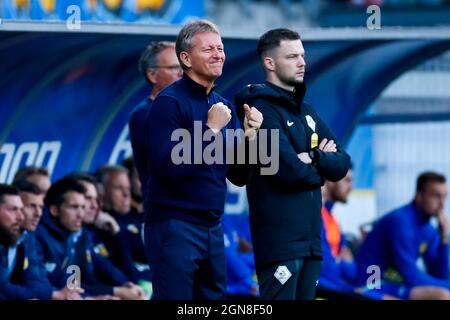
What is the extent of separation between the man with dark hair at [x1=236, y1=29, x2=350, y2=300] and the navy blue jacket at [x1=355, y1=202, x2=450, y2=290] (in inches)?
150

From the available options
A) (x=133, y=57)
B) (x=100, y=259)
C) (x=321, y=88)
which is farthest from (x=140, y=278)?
(x=321, y=88)

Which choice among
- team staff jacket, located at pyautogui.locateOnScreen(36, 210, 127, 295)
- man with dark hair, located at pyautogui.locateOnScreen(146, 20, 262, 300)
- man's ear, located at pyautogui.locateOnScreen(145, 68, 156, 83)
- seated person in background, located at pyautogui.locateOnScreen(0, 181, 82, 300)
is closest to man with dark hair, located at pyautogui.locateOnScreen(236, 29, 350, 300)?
man with dark hair, located at pyautogui.locateOnScreen(146, 20, 262, 300)

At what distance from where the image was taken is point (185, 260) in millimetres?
7305

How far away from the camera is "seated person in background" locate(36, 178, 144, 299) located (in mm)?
10008

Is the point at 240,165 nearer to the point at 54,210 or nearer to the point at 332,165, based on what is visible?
the point at 332,165

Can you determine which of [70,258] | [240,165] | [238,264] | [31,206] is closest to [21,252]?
[31,206]

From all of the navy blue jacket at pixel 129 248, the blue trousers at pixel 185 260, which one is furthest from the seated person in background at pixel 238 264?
the blue trousers at pixel 185 260

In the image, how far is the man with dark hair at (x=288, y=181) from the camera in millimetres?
7480

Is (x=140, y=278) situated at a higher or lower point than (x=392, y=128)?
lower

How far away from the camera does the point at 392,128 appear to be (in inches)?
542

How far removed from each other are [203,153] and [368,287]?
427 cm

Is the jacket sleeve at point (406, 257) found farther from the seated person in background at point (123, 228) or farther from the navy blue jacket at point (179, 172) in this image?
the navy blue jacket at point (179, 172)

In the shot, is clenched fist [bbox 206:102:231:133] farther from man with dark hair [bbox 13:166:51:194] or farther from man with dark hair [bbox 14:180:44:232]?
man with dark hair [bbox 13:166:51:194]
